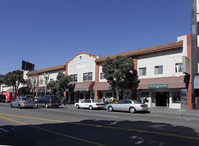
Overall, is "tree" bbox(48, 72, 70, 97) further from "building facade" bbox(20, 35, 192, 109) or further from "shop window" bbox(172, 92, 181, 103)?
"shop window" bbox(172, 92, 181, 103)

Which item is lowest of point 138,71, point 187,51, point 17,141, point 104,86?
point 17,141

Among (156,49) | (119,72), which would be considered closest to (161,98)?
(156,49)

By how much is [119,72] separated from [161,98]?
7105 mm

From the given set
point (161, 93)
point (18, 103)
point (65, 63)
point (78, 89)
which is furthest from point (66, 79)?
point (161, 93)

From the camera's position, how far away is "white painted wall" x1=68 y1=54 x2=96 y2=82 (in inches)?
1439

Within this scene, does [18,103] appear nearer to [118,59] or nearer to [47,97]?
[47,97]

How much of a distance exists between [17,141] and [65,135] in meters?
1.89

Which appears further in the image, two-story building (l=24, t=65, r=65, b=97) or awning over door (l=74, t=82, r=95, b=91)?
two-story building (l=24, t=65, r=65, b=97)

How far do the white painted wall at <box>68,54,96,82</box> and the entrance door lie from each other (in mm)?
12772

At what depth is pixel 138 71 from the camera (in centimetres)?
2917

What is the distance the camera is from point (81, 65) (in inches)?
1527

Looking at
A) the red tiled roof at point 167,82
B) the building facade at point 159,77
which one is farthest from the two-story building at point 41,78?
the red tiled roof at point 167,82

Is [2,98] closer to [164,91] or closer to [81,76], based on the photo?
[81,76]

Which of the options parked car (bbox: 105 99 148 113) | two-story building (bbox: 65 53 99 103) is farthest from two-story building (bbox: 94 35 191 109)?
two-story building (bbox: 65 53 99 103)
